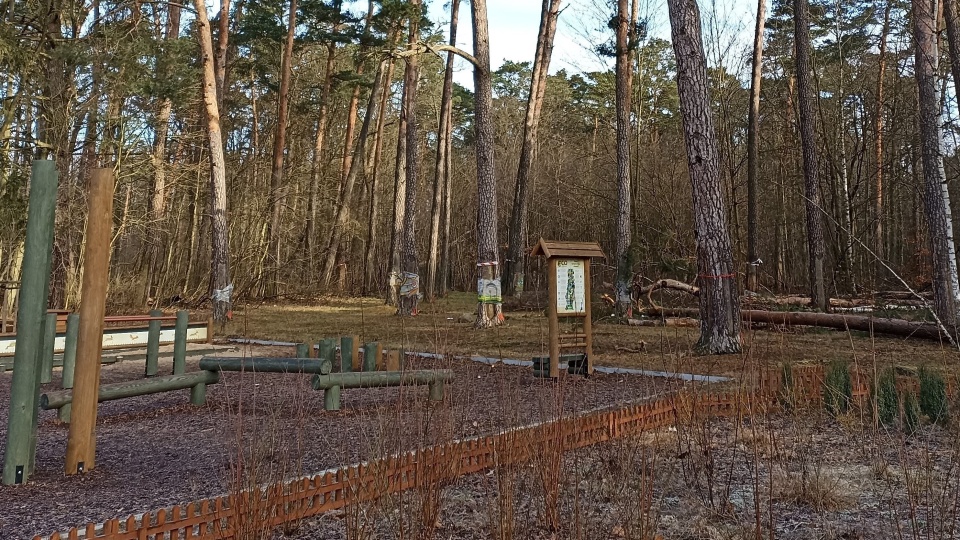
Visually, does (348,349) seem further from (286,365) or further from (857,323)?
(857,323)

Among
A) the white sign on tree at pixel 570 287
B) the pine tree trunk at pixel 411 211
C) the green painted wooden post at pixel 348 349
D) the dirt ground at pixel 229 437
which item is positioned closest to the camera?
the dirt ground at pixel 229 437

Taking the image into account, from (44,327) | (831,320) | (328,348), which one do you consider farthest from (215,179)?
(831,320)

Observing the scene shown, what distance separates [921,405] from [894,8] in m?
19.0

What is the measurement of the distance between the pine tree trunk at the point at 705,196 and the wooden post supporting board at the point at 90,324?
274 inches

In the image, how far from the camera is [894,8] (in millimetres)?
19781

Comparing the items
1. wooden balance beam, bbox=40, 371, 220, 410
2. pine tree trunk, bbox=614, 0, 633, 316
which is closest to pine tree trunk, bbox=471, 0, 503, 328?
pine tree trunk, bbox=614, 0, 633, 316

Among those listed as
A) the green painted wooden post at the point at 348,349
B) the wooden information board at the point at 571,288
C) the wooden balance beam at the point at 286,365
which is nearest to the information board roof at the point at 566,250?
the wooden information board at the point at 571,288

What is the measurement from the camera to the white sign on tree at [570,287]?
7445 mm

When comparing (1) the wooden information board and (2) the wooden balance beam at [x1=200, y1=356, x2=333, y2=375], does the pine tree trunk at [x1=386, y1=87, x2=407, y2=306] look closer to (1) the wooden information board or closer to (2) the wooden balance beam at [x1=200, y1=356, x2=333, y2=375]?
(1) the wooden information board

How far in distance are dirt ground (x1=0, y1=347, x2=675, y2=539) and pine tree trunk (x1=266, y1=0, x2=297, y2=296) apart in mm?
13771

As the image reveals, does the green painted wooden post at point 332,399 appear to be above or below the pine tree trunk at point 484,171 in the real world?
below

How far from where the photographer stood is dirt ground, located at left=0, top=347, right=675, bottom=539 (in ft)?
9.45

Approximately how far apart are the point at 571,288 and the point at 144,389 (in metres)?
4.28

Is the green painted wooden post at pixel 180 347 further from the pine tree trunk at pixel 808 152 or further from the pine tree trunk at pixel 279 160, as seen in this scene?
the pine tree trunk at pixel 279 160
